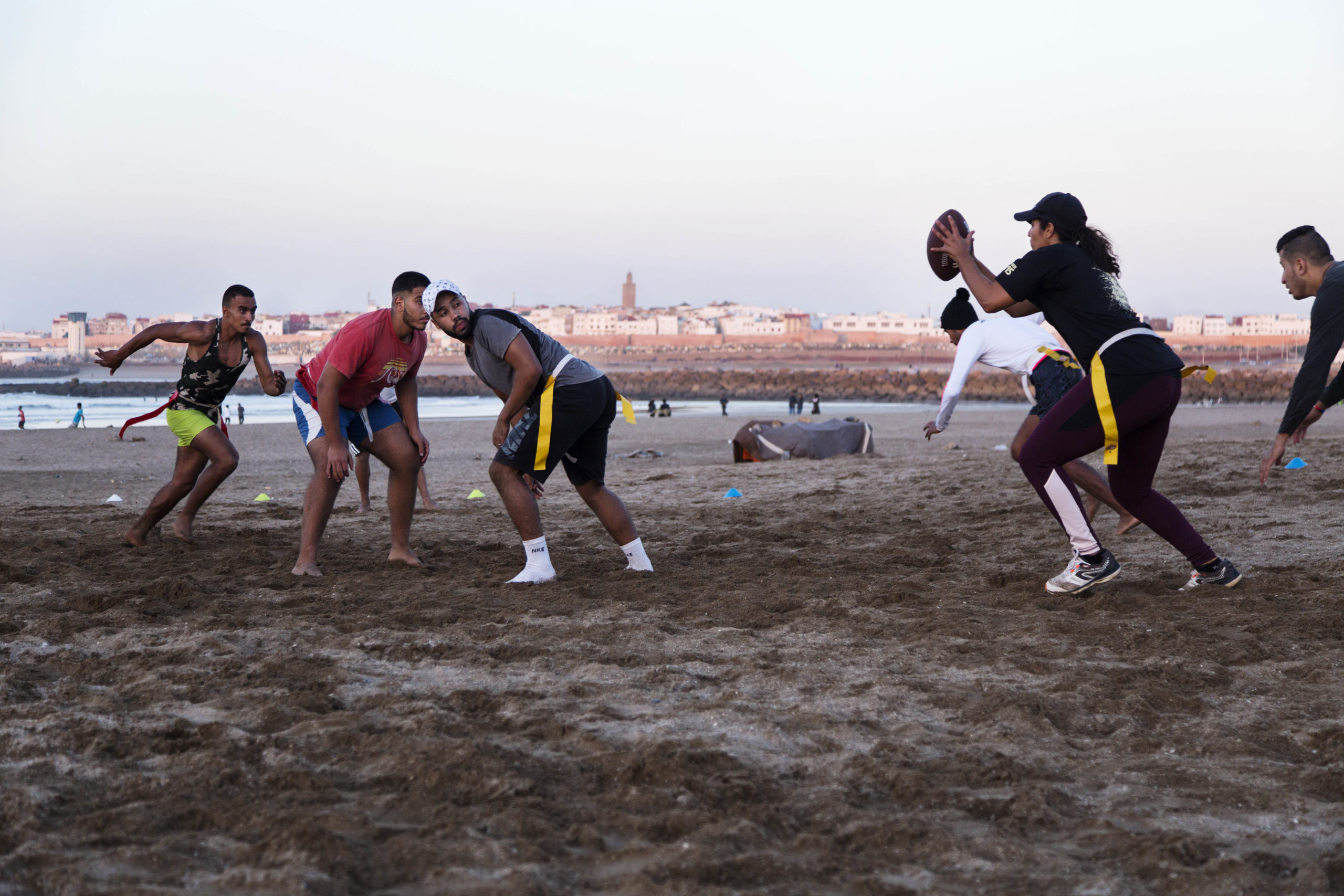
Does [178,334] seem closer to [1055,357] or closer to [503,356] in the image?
[503,356]

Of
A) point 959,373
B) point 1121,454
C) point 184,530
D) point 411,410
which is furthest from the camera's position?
point 184,530

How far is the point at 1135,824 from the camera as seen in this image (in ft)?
7.85

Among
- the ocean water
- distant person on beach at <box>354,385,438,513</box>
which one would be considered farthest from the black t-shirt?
the ocean water

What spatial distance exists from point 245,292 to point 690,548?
3129 mm

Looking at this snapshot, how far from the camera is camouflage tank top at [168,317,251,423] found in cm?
652

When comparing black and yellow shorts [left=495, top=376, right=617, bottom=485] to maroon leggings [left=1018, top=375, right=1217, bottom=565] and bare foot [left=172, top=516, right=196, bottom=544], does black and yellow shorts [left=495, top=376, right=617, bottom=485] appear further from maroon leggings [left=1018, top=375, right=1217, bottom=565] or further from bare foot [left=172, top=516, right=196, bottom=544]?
bare foot [left=172, top=516, right=196, bottom=544]

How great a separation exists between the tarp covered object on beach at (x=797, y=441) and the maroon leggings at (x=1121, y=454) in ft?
32.6

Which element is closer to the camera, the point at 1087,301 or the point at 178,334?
the point at 1087,301

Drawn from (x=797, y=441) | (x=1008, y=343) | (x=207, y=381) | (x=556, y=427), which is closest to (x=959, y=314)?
(x=1008, y=343)

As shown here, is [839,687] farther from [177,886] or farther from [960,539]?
[960,539]

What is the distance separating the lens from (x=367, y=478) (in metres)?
8.48

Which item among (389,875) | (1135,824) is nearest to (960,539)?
(1135,824)

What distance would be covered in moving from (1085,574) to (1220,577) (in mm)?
673

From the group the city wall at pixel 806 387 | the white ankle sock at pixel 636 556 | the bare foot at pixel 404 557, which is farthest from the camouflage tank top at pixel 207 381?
the city wall at pixel 806 387
